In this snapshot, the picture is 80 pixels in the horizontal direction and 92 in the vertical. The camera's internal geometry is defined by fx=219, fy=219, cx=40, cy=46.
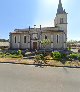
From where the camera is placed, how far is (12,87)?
43.7 ft

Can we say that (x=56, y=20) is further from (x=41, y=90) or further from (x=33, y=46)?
(x=41, y=90)

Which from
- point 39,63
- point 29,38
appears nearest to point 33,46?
point 29,38

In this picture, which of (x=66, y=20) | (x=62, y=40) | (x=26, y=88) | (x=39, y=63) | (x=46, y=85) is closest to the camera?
(x=26, y=88)

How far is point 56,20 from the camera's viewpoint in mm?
58531

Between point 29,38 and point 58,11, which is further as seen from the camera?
point 58,11

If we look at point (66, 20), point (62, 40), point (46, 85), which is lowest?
point (46, 85)

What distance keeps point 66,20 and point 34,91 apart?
46.5 meters

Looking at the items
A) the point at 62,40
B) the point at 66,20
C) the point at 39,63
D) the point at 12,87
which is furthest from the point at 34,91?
the point at 66,20

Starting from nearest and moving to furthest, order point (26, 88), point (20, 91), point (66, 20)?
point (20, 91), point (26, 88), point (66, 20)

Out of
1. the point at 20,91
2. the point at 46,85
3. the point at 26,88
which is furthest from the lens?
the point at 46,85

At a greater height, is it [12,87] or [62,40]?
[62,40]

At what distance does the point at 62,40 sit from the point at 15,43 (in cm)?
1164

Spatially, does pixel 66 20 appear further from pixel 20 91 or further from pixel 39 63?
pixel 20 91

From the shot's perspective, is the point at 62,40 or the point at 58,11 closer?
the point at 62,40
